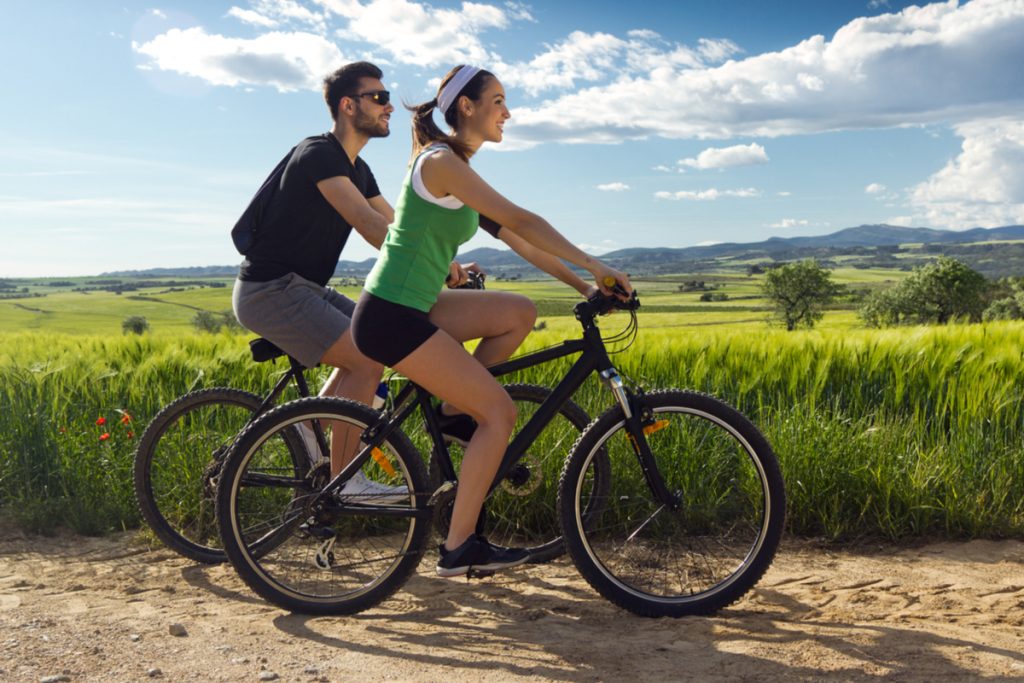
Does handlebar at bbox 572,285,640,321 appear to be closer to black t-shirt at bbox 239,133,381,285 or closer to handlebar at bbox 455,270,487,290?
handlebar at bbox 455,270,487,290

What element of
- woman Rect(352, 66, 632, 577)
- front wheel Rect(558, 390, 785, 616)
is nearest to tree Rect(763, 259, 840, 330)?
front wheel Rect(558, 390, 785, 616)

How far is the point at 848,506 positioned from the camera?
15.8 feet

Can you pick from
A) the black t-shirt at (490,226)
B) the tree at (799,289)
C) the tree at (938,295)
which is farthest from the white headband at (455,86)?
the tree at (799,289)

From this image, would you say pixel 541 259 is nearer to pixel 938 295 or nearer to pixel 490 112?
pixel 490 112

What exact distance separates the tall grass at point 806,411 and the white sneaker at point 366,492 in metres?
1.93

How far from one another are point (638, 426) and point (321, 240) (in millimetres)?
1633

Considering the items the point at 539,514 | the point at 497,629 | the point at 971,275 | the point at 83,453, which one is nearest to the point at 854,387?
the point at 539,514

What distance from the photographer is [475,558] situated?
138 inches

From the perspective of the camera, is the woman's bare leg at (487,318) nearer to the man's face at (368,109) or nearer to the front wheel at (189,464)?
the man's face at (368,109)

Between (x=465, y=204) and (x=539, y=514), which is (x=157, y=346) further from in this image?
(x=465, y=204)

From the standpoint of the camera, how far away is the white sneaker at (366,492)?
12.3 feet

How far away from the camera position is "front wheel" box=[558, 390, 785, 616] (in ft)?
11.6

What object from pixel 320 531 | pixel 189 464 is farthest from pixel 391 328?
pixel 189 464

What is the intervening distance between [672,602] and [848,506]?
5.64 ft
